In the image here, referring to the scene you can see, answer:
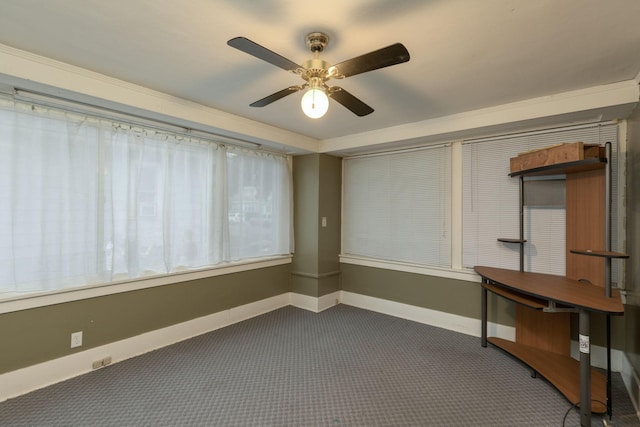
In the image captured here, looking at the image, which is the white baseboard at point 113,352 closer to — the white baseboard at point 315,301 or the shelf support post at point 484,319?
the white baseboard at point 315,301

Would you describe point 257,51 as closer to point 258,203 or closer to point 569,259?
point 258,203

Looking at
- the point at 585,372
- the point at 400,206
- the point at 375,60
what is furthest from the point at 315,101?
the point at 400,206

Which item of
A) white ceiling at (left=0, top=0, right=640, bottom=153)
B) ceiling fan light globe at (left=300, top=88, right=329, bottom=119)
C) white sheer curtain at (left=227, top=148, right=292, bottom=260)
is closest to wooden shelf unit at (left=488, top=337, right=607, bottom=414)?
white ceiling at (left=0, top=0, right=640, bottom=153)

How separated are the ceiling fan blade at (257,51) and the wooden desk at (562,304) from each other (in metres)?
2.36

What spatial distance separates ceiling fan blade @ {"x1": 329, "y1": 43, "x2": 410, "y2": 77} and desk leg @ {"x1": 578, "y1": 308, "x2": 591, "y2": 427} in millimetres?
2009

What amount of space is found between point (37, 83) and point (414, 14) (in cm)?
249

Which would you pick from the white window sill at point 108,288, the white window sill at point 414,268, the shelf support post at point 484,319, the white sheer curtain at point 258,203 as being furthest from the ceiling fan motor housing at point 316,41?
the white window sill at point 414,268

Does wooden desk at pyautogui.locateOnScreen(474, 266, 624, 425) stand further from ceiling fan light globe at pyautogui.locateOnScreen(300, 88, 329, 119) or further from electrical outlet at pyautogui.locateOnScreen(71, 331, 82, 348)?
electrical outlet at pyautogui.locateOnScreen(71, 331, 82, 348)

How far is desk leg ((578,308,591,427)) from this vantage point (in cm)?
191

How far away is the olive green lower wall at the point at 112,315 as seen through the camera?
7.26 ft

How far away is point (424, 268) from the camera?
12.2 ft

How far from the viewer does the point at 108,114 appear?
2561mm

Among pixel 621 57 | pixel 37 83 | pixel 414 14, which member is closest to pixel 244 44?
pixel 414 14

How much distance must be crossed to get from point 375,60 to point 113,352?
318 cm
